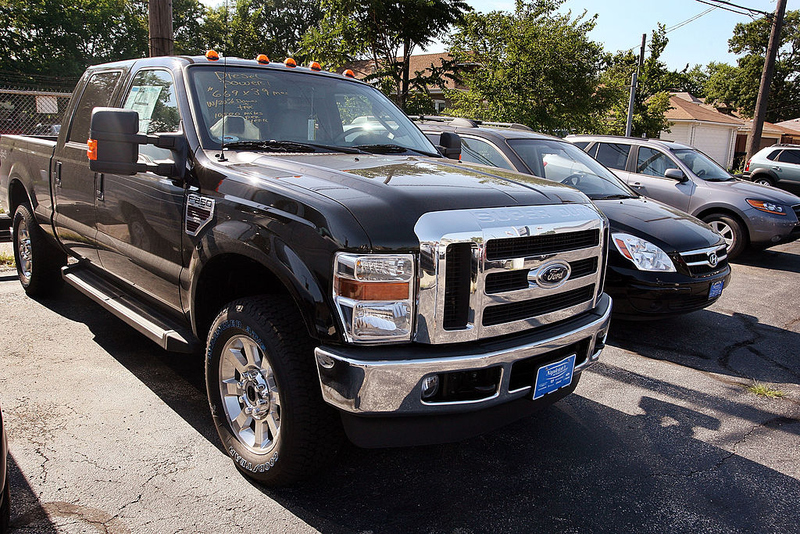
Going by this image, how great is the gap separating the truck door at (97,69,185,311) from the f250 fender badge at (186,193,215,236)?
9 cm

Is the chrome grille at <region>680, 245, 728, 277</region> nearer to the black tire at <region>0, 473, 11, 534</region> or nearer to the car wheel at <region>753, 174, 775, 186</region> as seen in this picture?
the black tire at <region>0, 473, 11, 534</region>

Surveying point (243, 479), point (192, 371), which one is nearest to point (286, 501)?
point (243, 479)

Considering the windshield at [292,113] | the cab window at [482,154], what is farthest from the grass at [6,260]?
the cab window at [482,154]

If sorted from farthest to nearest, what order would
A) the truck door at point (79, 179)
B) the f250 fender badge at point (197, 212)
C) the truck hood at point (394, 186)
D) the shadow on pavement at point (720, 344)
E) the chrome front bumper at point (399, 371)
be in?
1. the shadow on pavement at point (720, 344)
2. the truck door at point (79, 179)
3. the f250 fender badge at point (197, 212)
4. the truck hood at point (394, 186)
5. the chrome front bumper at point (399, 371)

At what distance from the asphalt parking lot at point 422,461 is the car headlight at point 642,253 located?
85cm

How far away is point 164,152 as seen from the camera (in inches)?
132

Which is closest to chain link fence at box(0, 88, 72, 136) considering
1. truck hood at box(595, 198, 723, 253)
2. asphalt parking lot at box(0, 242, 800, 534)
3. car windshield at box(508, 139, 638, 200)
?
asphalt parking lot at box(0, 242, 800, 534)

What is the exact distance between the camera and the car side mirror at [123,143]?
2.91 meters

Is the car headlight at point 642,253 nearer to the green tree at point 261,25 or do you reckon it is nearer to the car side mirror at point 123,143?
the car side mirror at point 123,143

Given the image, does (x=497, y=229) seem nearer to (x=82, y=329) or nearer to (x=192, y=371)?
(x=192, y=371)

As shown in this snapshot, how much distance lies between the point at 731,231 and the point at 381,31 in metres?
9.59

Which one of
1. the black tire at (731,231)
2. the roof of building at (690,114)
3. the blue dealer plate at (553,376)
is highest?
the roof of building at (690,114)

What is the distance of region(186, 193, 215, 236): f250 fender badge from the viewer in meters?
2.86

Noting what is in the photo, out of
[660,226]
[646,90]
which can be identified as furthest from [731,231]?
[646,90]
